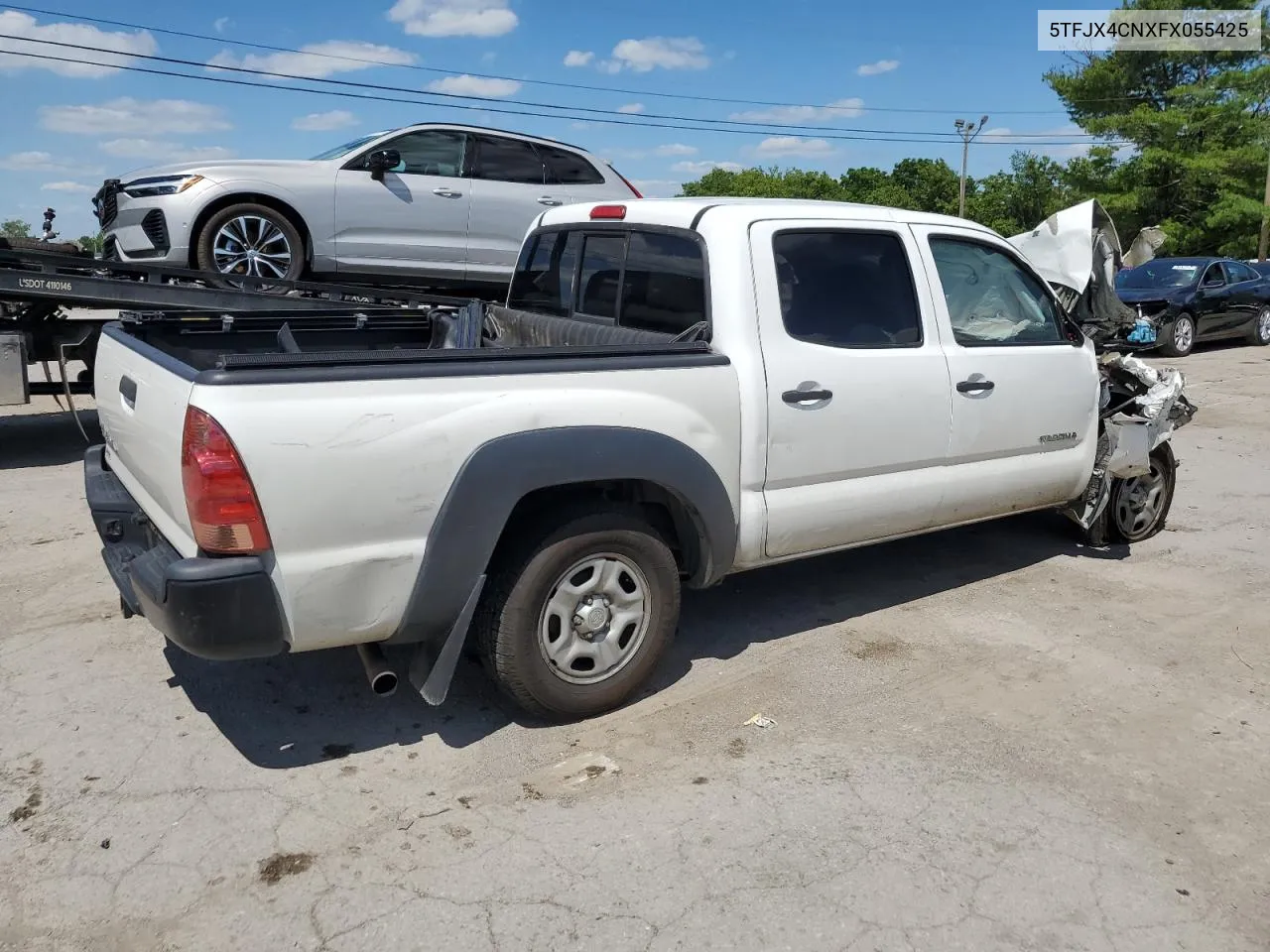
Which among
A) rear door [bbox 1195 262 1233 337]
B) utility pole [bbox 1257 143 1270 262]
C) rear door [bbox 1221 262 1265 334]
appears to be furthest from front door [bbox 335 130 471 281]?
utility pole [bbox 1257 143 1270 262]

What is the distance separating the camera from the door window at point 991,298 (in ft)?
15.6

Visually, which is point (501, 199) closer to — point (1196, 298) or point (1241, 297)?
point (1196, 298)

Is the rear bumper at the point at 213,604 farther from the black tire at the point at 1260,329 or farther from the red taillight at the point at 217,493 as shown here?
the black tire at the point at 1260,329

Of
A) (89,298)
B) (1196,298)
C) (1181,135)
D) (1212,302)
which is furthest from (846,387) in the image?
(1181,135)

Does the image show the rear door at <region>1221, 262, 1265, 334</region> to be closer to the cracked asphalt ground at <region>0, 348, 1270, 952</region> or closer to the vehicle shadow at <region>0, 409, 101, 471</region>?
the cracked asphalt ground at <region>0, 348, 1270, 952</region>

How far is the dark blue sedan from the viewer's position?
16344 millimetres

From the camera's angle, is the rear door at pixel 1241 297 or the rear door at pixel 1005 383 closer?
the rear door at pixel 1005 383

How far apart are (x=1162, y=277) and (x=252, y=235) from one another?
14517mm

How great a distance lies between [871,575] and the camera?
18.2 ft

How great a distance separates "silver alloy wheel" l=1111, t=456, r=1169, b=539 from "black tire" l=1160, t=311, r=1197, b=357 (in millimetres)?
11191

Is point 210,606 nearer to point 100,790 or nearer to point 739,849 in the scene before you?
point 100,790

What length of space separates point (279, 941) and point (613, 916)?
840mm

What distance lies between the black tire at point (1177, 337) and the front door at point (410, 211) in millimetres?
11623

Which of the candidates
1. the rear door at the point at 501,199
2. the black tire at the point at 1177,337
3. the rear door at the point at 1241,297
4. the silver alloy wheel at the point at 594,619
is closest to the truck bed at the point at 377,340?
the silver alloy wheel at the point at 594,619
